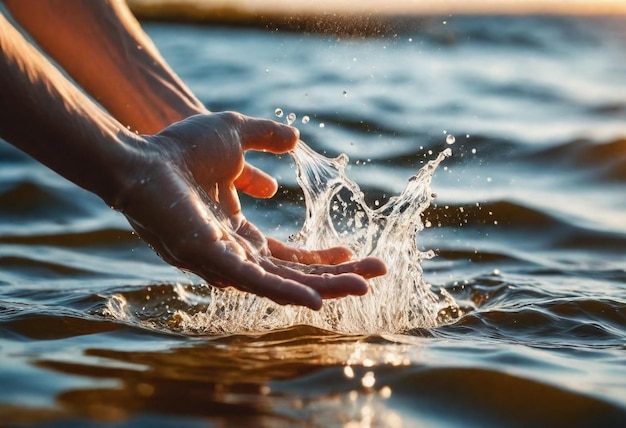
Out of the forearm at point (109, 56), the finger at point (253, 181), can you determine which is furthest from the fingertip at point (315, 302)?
the forearm at point (109, 56)

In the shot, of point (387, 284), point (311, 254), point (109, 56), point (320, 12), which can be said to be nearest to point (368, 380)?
point (311, 254)

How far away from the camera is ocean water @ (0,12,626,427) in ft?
8.02

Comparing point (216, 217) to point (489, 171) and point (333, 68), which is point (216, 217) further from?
point (333, 68)

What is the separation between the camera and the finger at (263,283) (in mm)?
2662

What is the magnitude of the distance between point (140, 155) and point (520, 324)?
157 centimetres

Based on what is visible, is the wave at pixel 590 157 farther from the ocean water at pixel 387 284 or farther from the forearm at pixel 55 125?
the forearm at pixel 55 125

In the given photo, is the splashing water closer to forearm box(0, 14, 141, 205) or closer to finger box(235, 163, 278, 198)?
finger box(235, 163, 278, 198)

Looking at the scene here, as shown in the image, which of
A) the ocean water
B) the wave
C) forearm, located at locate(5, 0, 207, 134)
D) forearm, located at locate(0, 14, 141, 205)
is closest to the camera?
the ocean water

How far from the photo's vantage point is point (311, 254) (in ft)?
10.7

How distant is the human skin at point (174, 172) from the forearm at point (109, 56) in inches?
18.8

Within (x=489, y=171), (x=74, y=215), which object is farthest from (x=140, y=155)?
(x=489, y=171)

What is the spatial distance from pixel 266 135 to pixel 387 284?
729mm

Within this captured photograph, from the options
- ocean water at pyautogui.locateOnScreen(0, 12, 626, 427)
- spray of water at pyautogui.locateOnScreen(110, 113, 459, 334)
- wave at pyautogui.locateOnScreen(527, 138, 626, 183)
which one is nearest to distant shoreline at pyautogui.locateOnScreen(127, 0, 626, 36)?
ocean water at pyautogui.locateOnScreen(0, 12, 626, 427)

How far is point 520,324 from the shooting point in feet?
11.5
